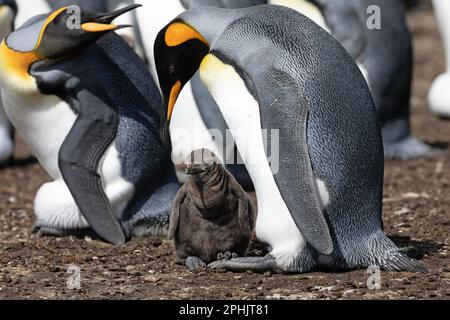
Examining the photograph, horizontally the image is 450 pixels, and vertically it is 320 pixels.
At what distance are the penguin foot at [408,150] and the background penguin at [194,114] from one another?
60.0 inches

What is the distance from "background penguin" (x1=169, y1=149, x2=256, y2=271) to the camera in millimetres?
4109

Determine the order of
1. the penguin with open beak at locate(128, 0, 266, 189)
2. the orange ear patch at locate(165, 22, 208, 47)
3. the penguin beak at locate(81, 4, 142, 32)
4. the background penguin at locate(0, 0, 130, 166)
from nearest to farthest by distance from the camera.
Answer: the orange ear patch at locate(165, 22, 208, 47)
the penguin beak at locate(81, 4, 142, 32)
the penguin with open beak at locate(128, 0, 266, 189)
the background penguin at locate(0, 0, 130, 166)

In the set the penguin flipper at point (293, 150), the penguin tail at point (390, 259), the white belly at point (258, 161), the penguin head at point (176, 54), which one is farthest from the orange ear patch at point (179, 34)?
the penguin tail at point (390, 259)

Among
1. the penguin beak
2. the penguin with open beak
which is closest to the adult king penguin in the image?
the penguin beak

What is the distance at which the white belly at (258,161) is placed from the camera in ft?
13.0

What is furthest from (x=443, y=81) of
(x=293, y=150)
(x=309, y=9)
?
(x=293, y=150)

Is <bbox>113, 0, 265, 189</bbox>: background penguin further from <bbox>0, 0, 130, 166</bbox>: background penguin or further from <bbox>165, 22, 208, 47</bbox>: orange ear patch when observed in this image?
<bbox>165, 22, 208, 47</bbox>: orange ear patch

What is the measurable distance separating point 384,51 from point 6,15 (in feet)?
7.88

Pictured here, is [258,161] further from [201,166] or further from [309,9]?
[309,9]

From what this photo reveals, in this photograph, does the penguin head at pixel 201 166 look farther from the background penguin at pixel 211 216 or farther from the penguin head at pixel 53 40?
the penguin head at pixel 53 40

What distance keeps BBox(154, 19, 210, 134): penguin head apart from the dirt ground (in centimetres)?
65

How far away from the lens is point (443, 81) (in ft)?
27.1

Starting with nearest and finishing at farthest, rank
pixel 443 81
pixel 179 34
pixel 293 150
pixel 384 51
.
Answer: pixel 293 150 < pixel 179 34 < pixel 384 51 < pixel 443 81
